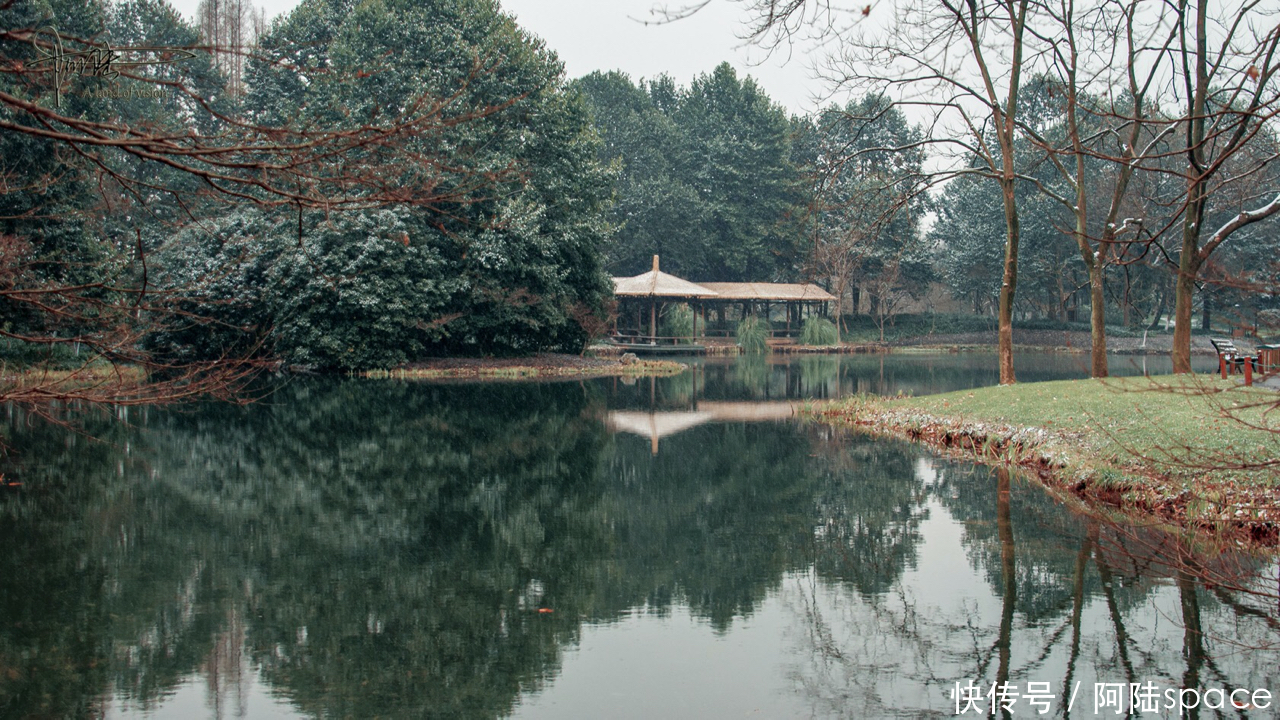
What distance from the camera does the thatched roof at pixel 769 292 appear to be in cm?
4247

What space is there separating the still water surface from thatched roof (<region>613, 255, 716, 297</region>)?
2416 centimetres

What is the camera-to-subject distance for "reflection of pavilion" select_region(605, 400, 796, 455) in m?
15.2

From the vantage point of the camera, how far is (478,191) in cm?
3025

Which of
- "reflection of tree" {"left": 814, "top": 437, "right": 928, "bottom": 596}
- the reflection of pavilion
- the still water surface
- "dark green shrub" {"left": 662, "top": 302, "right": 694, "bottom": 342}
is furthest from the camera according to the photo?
"dark green shrub" {"left": 662, "top": 302, "right": 694, "bottom": 342}

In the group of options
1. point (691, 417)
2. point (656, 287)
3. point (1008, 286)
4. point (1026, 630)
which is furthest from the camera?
point (656, 287)

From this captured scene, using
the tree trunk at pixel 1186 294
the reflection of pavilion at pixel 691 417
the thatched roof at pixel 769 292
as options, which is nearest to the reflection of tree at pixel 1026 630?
the tree trunk at pixel 1186 294

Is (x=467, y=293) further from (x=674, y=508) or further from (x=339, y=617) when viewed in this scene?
(x=339, y=617)

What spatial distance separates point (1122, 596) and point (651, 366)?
23575 millimetres

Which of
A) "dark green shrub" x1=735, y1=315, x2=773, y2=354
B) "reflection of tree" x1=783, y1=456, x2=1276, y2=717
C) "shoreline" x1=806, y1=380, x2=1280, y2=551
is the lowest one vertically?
"reflection of tree" x1=783, y1=456, x2=1276, y2=717

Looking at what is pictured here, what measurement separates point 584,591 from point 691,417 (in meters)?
10.4

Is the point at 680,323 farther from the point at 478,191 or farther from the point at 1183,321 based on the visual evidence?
the point at 1183,321

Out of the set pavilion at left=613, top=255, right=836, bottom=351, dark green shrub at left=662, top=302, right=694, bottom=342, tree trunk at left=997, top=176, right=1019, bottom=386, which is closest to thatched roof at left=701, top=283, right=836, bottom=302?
pavilion at left=613, top=255, right=836, bottom=351
